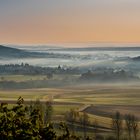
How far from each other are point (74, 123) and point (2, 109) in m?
85.5

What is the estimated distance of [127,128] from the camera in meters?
103

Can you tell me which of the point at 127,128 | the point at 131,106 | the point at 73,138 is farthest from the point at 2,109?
the point at 131,106

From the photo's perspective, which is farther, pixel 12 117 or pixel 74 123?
pixel 74 123

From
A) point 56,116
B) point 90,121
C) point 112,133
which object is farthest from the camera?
point 56,116

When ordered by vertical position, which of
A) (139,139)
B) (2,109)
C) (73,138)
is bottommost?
(139,139)

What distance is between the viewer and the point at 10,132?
25.4 meters

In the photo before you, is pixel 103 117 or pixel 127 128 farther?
pixel 103 117

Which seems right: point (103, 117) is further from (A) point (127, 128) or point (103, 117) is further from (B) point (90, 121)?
(A) point (127, 128)

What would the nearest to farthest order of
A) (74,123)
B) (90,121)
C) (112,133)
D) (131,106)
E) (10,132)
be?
(10,132) < (112,133) < (74,123) < (90,121) < (131,106)

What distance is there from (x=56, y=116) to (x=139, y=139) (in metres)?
44.2

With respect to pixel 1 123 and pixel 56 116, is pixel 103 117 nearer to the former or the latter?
pixel 56 116

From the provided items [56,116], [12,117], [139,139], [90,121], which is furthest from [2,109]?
[56,116]

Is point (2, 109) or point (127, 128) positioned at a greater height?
point (2, 109)

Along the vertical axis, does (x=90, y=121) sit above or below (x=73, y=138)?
below
